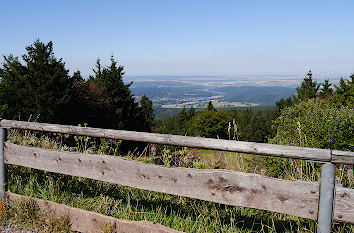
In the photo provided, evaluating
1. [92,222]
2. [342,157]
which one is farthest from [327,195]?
[92,222]

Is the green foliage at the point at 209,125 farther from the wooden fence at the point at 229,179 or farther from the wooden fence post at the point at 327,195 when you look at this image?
the wooden fence post at the point at 327,195

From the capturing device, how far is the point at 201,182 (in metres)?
2.72

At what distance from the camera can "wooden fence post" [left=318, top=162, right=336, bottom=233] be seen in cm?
229

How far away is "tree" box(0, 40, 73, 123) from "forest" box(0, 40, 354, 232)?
0.10 m

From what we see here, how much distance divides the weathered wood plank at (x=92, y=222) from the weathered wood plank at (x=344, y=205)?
58.3 inches

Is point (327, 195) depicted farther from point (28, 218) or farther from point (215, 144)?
point (28, 218)

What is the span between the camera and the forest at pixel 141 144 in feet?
11.0

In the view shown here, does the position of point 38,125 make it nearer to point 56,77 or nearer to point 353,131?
point 353,131

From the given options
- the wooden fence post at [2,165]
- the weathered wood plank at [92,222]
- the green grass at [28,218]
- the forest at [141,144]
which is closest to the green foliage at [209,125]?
the forest at [141,144]

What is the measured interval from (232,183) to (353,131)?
8.96 meters

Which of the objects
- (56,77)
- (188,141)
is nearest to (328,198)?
(188,141)

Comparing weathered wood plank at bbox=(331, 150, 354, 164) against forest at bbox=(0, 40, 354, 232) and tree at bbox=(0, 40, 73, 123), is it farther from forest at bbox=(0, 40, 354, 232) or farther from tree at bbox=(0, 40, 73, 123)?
tree at bbox=(0, 40, 73, 123)

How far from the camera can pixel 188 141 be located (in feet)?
9.22

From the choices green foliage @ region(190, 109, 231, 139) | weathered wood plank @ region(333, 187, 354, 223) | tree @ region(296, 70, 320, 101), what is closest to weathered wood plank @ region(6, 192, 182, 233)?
weathered wood plank @ region(333, 187, 354, 223)
